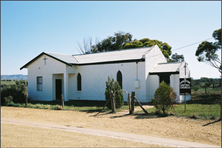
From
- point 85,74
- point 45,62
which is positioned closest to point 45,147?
point 85,74

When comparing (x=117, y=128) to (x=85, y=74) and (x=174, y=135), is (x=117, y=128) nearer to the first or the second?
(x=174, y=135)

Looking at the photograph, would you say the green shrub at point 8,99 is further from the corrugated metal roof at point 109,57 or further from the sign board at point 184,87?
the sign board at point 184,87

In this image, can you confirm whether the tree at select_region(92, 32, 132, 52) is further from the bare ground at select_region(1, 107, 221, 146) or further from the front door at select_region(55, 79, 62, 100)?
the bare ground at select_region(1, 107, 221, 146)

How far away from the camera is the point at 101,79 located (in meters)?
22.8

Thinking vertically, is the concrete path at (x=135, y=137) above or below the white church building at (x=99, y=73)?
below

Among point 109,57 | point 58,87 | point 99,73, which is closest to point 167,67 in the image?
point 109,57

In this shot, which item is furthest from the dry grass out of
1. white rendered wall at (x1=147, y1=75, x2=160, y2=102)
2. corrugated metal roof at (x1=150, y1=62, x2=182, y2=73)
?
corrugated metal roof at (x1=150, y1=62, x2=182, y2=73)

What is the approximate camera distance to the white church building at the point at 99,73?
20.3 m

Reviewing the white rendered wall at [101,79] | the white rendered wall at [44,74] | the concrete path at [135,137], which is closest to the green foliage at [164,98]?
the concrete path at [135,137]

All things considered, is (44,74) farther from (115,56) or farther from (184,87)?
(184,87)

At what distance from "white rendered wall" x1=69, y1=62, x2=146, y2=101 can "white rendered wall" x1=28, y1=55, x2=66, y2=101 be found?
2.11m

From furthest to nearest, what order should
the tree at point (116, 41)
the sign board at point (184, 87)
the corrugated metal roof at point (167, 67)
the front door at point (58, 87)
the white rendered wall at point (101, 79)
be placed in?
the tree at point (116, 41) → the front door at point (58, 87) → the white rendered wall at point (101, 79) → the corrugated metal roof at point (167, 67) → the sign board at point (184, 87)

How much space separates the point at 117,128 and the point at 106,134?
1267mm

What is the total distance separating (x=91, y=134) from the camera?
8992 mm
